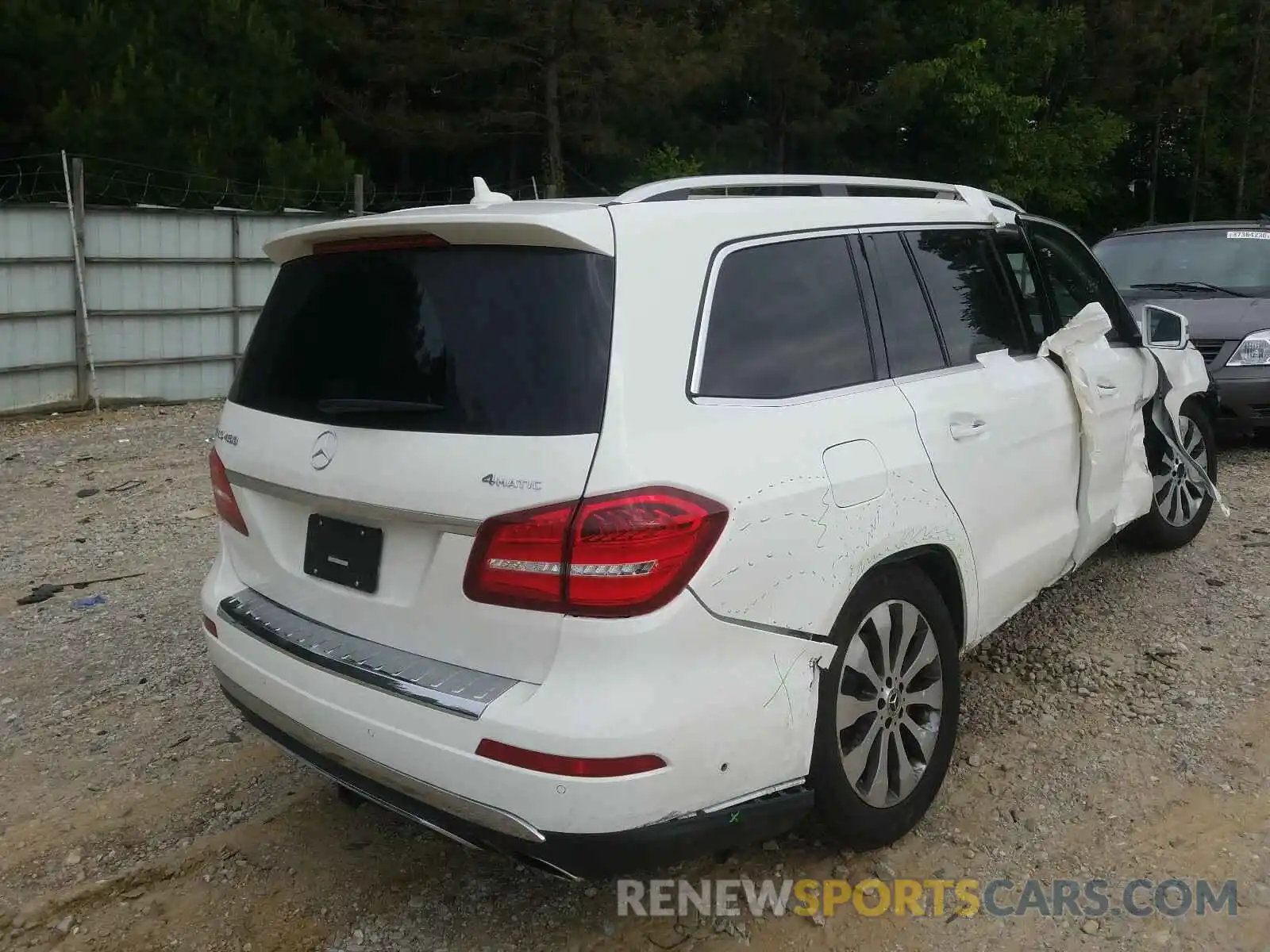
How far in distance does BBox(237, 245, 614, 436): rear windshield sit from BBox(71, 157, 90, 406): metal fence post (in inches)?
369

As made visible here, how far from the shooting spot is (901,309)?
3.21 m

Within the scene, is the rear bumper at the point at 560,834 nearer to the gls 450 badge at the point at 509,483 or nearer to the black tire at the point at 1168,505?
the gls 450 badge at the point at 509,483

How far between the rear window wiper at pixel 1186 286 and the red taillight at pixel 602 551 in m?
7.08

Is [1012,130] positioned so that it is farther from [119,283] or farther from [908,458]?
[908,458]

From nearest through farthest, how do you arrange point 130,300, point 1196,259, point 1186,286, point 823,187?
1. point 823,187
2. point 1186,286
3. point 1196,259
4. point 130,300

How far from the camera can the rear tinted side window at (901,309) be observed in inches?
122

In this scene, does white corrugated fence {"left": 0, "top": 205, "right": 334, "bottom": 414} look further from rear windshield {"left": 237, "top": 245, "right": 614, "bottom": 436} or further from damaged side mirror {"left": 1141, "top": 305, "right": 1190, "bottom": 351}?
damaged side mirror {"left": 1141, "top": 305, "right": 1190, "bottom": 351}

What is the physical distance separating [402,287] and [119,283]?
9.99 m

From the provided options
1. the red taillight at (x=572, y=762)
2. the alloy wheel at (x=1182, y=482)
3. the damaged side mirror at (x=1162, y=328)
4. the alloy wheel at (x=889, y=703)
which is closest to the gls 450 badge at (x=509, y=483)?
the red taillight at (x=572, y=762)

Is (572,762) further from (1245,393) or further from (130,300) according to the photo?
(130,300)

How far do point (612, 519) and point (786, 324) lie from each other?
0.85 meters

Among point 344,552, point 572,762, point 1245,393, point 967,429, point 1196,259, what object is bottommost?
point 572,762

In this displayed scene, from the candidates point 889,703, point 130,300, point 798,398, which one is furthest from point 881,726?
point 130,300

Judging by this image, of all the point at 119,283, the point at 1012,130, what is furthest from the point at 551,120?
the point at 1012,130
